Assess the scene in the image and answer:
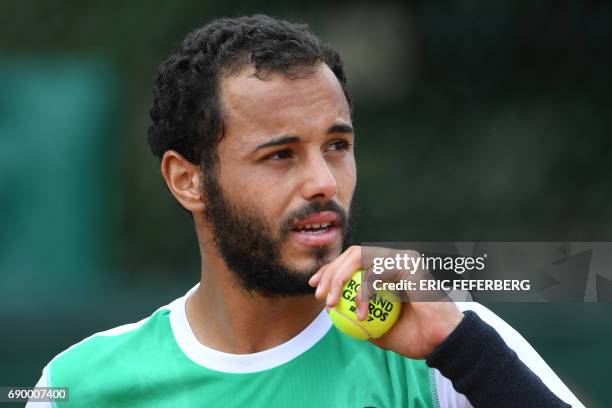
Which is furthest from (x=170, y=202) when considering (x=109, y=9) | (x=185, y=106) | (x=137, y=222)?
(x=185, y=106)

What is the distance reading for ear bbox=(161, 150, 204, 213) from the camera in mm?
3512

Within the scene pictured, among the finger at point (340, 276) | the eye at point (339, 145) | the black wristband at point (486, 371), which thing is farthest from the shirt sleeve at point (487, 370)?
the eye at point (339, 145)

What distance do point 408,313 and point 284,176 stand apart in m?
0.57

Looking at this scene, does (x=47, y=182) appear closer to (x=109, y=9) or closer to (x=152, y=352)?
(x=109, y=9)

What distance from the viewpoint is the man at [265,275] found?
3.10m

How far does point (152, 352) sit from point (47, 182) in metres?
2.37

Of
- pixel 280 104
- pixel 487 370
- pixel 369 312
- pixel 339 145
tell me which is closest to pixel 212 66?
pixel 280 104

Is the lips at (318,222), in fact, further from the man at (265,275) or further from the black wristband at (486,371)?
the black wristband at (486,371)

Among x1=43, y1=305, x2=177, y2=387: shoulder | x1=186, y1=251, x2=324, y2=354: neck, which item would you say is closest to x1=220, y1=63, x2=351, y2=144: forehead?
x1=186, y1=251, x2=324, y2=354: neck

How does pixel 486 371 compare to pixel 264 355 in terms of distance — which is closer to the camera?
pixel 486 371

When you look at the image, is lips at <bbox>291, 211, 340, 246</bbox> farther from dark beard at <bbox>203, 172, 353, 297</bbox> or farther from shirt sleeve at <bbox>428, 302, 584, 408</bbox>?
shirt sleeve at <bbox>428, 302, 584, 408</bbox>

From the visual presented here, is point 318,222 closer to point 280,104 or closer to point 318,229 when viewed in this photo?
point 318,229

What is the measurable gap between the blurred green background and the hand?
90.5 inches

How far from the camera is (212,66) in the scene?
11.4 feet
